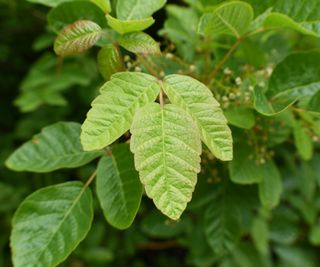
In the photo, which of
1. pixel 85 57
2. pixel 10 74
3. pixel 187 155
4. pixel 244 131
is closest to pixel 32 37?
pixel 10 74

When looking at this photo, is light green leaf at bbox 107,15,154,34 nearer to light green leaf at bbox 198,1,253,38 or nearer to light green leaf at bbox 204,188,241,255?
light green leaf at bbox 198,1,253,38

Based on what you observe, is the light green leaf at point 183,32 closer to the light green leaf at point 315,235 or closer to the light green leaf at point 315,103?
the light green leaf at point 315,103

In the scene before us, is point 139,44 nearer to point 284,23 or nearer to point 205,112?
point 205,112

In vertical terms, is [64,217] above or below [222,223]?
above

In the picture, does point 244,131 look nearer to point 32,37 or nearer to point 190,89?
point 190,89

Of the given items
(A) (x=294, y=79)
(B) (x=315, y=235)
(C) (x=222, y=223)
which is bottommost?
(B) (x=315, y=235)

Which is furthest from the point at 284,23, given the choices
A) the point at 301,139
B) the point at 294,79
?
the point at 301,139
